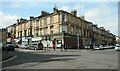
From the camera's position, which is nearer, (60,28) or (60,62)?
(60,62)

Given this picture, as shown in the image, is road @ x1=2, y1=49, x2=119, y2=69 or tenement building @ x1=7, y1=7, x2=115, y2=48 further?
tenement building @ x1=7, y1=7, x2=115, y2=48

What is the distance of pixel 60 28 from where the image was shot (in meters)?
51.3

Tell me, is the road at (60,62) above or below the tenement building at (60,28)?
below

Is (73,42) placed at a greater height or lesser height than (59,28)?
lesser

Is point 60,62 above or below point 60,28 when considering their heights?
below

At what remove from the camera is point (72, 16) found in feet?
181

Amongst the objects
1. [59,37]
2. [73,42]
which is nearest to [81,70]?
[59,37]

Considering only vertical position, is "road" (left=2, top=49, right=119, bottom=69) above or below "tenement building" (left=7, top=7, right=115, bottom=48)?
below

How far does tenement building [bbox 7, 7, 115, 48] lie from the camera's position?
51.0m

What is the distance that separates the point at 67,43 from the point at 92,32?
25463 mm

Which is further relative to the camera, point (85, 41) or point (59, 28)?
point (85, 41)

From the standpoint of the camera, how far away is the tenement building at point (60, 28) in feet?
167

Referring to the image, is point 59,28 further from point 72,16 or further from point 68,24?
point 72,16

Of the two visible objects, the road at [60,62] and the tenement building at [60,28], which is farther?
the tenement building at [60,28]
